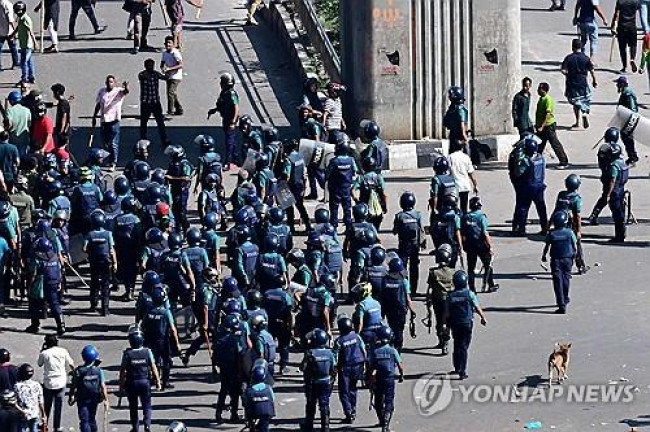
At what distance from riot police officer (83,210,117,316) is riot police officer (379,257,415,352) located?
13.2 feet

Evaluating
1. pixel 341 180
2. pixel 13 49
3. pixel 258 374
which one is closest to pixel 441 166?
pixel 341 180

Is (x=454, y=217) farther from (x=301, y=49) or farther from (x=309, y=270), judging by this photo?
(x=301, y=49)

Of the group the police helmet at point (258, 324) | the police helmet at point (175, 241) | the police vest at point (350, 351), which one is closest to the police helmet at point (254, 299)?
the police helmet at point (258, 324)

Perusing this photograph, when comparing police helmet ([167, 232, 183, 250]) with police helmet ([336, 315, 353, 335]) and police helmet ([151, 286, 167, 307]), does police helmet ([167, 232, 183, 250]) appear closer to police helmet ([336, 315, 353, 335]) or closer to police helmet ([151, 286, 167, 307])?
police helmet ([151, 286, 167, 307])

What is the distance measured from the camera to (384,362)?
24812mm

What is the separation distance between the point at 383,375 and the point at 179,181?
7.58 metres

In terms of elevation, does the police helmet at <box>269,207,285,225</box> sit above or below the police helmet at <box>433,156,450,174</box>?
below

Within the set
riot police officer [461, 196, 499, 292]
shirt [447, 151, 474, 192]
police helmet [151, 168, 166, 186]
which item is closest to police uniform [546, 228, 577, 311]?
riot police officer [461, 196, 499, 292]

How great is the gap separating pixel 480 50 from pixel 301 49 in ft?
16.3

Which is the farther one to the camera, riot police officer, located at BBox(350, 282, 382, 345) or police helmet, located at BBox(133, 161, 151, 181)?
police helmet, located at BBox(133, 161, 151, 181)

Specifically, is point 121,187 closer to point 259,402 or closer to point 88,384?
point 88,384

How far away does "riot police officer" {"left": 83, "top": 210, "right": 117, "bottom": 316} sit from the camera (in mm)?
28750

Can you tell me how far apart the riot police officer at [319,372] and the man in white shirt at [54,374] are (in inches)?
109

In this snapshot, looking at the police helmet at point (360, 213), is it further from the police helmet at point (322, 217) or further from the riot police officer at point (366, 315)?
the riot police officer at point (366, 315)
